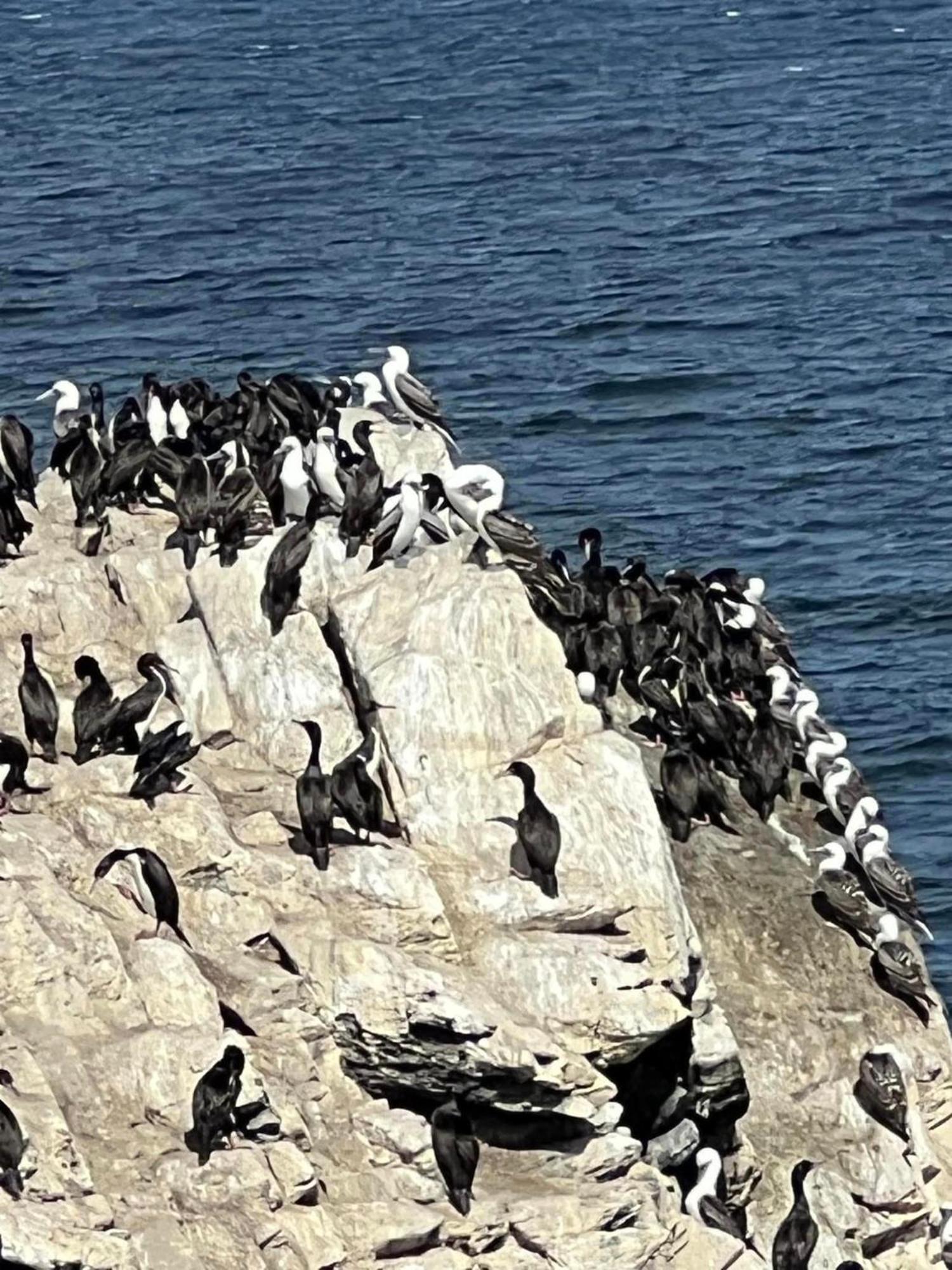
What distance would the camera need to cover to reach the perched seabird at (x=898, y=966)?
2458 centimetres

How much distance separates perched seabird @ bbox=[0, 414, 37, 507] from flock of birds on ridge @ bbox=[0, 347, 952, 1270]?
0.02m

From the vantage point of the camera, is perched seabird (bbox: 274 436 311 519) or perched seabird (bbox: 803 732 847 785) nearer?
perched seabird (bbox: 274 436 311 519)

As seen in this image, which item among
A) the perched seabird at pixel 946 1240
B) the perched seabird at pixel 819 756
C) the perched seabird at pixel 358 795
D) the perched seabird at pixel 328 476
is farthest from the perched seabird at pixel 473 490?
the perched seabird at pixel 946 1240

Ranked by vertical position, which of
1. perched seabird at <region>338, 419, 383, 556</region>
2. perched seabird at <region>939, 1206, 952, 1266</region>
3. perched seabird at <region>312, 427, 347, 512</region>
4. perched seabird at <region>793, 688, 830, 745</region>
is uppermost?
perched seabird at <region>338, 419, 383, 556</region>

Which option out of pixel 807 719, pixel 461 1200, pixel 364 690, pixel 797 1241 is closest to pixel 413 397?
pixel 807 719

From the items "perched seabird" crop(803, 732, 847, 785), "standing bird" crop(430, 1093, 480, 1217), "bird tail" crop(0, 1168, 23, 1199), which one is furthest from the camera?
"perched seabird" crop(803, 732, 847, 785)

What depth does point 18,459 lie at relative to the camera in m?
27.4

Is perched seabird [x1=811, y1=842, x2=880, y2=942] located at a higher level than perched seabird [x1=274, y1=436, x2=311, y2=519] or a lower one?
lower

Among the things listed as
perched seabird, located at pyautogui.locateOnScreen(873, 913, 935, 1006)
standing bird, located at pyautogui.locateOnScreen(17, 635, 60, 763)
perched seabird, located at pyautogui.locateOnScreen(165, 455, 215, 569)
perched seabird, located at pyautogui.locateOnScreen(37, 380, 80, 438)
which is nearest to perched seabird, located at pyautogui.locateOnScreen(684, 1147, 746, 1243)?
perched seabird, located at pyautogui.locateOnScreen(873, 913, 935, 1006)

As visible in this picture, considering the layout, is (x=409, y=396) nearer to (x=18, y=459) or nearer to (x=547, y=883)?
(x=18, y=459)

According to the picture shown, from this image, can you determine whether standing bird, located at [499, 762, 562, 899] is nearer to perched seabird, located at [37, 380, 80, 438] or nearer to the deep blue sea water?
perched seabird, located at [37, 380, 80, 438]

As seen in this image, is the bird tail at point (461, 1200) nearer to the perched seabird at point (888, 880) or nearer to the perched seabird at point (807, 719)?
the perched seabird at point (888, 880)

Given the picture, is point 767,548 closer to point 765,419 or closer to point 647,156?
point 765,419

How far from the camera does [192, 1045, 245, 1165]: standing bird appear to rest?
726 inches
